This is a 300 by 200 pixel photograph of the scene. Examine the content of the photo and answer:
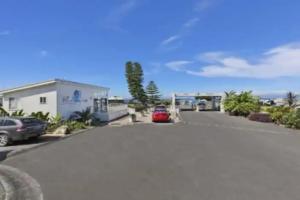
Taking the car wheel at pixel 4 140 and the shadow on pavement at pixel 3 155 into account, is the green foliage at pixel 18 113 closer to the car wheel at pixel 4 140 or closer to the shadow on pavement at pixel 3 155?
the car wheel at pixel 4 140

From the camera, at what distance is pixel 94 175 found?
914cm

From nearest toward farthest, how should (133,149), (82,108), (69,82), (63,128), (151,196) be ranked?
1. (151,196)
2. (133,149)
3. (63,128)
4. (69,82)
5. (82,108)

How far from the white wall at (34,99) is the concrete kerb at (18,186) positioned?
1654 cm

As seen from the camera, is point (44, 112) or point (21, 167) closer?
point (21, 167)

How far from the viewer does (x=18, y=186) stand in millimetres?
8164

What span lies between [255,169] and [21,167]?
766cm

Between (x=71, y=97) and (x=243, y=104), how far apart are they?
25.2m

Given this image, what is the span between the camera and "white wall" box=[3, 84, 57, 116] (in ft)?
86.0

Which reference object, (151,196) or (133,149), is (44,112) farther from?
(151,196)

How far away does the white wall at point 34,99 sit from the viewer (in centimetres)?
2622

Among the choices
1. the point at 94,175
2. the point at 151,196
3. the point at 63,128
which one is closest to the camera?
the point at 151,196

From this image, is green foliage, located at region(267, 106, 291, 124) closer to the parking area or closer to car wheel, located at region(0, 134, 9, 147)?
the parking area

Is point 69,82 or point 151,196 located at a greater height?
point 69,82

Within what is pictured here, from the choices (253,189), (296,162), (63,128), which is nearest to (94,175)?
(253,189)
